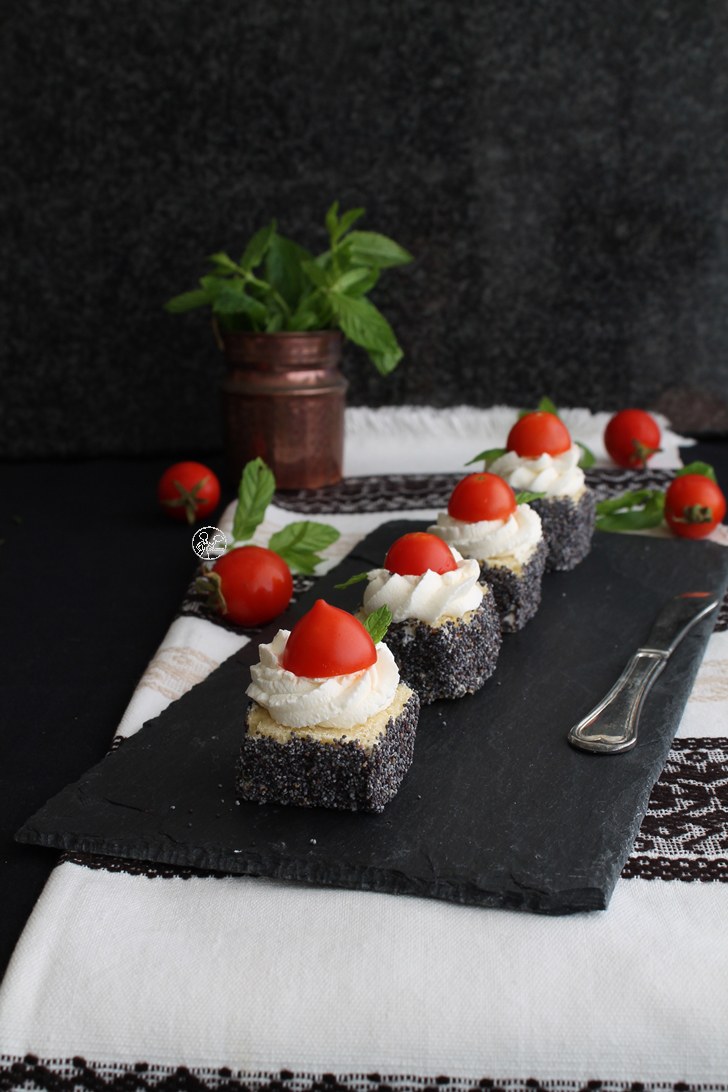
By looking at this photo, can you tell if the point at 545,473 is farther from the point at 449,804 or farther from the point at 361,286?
the point at 449,804

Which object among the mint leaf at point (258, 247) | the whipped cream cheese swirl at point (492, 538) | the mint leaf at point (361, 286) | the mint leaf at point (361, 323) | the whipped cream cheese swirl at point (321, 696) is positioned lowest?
the whipped cream cheese swirl at point (492, 538)

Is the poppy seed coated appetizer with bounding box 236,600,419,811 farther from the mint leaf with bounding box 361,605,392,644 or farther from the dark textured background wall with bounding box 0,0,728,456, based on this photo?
the dark textured background wall with bounding box 0,0,728,456

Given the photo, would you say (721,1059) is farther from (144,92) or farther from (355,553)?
(144,92)

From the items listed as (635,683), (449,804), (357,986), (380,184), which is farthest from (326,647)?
(380,184)

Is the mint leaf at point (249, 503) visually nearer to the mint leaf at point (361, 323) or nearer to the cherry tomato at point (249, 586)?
the cherry tomato at point (249, 586)

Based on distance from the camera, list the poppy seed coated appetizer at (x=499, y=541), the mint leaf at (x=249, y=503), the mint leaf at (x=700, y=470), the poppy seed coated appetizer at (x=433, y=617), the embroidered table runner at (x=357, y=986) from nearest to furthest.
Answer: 1. the embroidered table runner at (x=357, y=986)
2. the poppy seed coated appetizer at (x=433, y=617)
3. the poppy seed coated appetizer at (x=499, y=541)
4. the mint leaf at (x=249, y=503)
5. the mint leaf at (x=700, y=470)

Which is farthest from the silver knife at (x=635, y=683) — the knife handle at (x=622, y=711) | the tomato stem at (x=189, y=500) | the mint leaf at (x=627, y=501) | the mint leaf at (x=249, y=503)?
the tomato stem at (x=189, y=500)

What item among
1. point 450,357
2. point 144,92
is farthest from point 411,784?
point 144,92
